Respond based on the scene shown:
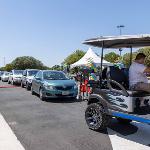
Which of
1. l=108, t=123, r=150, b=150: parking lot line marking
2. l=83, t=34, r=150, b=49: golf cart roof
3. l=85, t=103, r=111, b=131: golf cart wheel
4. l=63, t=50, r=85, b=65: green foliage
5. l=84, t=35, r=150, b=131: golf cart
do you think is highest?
l=63, t=50, r=85, b=65: green foliage

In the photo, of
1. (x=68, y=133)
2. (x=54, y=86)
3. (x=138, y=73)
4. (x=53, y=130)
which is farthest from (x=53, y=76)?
(x=138, y=73)

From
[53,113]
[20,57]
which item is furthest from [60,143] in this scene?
[20,57]

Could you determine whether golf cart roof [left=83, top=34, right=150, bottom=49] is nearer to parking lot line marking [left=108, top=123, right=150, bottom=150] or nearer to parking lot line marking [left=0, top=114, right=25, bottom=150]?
parking lot line marking [left=108, top=123, right=150, bottom=150]

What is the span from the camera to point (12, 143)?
619 centimetres

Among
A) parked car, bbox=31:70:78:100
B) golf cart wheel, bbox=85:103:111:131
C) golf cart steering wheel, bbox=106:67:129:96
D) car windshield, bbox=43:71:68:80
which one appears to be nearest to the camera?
golf cart steering wheel, bbox=106:67:129:96

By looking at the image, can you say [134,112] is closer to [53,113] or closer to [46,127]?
[46,127]

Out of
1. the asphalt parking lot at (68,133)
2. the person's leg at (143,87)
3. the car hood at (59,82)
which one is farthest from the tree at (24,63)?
the person's leg at (143,87)

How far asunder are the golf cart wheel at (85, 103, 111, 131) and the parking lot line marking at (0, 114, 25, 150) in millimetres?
1928

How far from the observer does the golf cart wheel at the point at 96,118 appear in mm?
7061

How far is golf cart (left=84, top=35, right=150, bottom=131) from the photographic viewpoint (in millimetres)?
6348

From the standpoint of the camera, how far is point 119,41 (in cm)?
725

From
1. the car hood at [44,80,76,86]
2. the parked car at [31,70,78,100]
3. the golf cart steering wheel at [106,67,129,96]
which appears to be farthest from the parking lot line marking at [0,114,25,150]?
the car hood at [44,80,76,86]

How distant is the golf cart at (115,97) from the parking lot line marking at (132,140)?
17.1 inches

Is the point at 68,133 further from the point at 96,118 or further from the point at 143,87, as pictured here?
the point at 143,87
